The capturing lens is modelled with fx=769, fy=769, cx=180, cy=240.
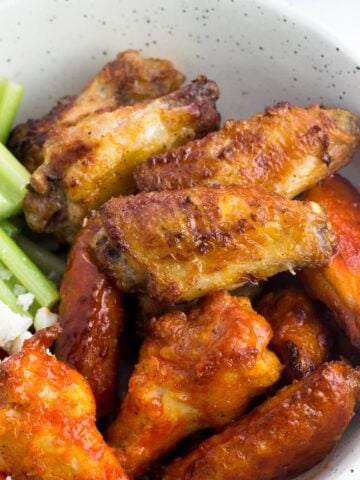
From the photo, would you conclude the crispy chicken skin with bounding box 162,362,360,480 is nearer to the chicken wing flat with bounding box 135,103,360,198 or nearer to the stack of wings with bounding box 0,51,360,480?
the stack of wings with bounding box 0,51,360,480

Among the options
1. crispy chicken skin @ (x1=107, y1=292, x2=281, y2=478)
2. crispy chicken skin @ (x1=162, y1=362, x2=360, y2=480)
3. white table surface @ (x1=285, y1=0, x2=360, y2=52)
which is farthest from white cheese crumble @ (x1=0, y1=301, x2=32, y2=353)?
white table surface @ (x1=285, y1=0, x2=360, y2=52)

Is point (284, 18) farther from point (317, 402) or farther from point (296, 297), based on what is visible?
point (317, 402)

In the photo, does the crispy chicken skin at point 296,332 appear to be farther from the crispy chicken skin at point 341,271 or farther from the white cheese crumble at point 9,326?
the white cheese crumble at point 9,326

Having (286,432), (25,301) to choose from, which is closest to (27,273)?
(25,301)

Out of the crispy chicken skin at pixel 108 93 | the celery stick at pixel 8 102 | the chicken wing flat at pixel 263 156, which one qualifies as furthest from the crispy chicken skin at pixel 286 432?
the celery stick at pixel 8 102

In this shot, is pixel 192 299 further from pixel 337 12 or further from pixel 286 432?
pixel 337 12

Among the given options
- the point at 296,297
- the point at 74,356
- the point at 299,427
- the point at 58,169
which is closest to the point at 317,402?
the point at 299,427

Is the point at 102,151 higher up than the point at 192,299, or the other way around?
the point at 102,151
